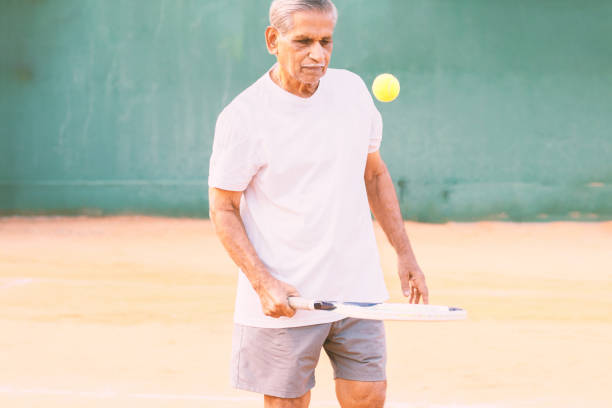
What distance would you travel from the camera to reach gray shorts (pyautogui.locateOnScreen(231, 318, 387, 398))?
2.19m

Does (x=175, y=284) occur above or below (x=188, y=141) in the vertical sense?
below

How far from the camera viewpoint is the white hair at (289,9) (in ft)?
6.77

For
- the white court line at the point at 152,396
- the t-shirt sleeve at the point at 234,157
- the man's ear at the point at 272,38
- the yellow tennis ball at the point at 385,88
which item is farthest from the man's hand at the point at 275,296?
the yellow tennis ball at the point at 385,88

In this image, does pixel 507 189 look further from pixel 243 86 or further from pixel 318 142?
pixel 318 142

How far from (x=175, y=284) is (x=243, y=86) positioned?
5.53 meters

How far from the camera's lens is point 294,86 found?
7.06 feet

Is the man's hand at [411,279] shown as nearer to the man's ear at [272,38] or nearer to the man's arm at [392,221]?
the man's arm at [392,221]

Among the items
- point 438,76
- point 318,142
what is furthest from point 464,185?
point 318,142

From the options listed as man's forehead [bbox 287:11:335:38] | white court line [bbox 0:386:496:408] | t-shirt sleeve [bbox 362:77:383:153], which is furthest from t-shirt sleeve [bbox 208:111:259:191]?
white court line [bbox 0:386:496:408]

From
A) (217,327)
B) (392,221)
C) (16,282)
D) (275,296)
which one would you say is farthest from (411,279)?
(16,282)

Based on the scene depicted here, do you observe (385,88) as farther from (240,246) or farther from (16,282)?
(240,246)

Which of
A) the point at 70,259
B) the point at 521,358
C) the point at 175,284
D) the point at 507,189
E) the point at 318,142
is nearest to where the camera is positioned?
the point at 318,142

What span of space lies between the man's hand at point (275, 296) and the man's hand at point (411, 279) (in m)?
0.45

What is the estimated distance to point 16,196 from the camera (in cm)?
1262
